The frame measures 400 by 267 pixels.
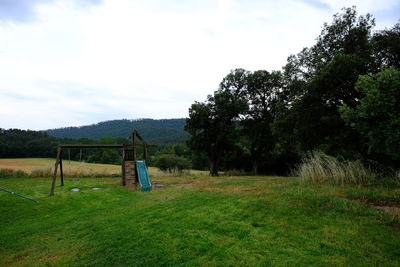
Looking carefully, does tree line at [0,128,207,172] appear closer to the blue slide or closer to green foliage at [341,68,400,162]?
the blue slide

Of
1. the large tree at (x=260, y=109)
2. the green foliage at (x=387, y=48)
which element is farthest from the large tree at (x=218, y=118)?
the green foliage at (x=387, y=48)

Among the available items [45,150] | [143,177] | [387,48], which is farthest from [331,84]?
[45,150]

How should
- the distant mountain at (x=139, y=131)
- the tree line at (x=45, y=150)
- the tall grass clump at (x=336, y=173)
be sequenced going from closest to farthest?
the tall grass clump at (x=336, y=173), the tree line at (x=45, y=150), the distant mountain at (x=139, y=131)

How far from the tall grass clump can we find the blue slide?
22.7 feet

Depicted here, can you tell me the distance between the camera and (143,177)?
12.4 metres

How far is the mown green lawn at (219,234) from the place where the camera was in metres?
3.58

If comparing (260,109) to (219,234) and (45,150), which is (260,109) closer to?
(219,234)

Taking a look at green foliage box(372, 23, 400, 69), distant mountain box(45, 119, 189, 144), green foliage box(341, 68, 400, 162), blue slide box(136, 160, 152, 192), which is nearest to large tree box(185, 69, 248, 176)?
blue slide box(136, 160, 152, 192)

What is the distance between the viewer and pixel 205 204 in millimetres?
6824

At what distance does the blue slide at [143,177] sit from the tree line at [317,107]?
28.3ft

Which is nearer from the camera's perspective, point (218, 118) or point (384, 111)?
point (384, 111)

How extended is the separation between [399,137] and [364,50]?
34.7 feet

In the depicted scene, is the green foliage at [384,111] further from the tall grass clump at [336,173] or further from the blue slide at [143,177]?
the blue slide at [143,177]

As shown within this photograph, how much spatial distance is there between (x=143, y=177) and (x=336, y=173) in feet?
28.6
